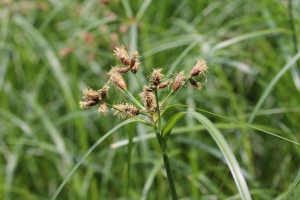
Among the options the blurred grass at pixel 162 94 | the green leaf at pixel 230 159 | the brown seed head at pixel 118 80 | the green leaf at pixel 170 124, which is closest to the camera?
the green leaf at pixel 230 159

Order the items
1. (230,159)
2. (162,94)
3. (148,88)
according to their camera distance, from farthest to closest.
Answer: (162,94)
(148,88)
(230,159)

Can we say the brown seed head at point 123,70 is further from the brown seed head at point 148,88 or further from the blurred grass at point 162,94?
the blurred grass at point 162,94

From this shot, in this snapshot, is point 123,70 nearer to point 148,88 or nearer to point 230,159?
point 148,88

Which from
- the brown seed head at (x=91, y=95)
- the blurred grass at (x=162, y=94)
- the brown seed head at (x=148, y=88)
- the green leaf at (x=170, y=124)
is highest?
the blurred grass at (x=162, y=94)

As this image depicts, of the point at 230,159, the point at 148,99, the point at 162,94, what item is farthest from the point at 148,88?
the point at 162,94

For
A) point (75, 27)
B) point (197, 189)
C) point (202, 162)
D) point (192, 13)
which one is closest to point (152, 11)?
point (192, 13)

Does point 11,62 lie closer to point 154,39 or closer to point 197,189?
point 154,39

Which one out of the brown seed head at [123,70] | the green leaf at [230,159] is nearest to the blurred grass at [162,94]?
the brown seed head at [123,70]

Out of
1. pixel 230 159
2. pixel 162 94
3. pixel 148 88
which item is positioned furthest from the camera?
pixel 162 94
